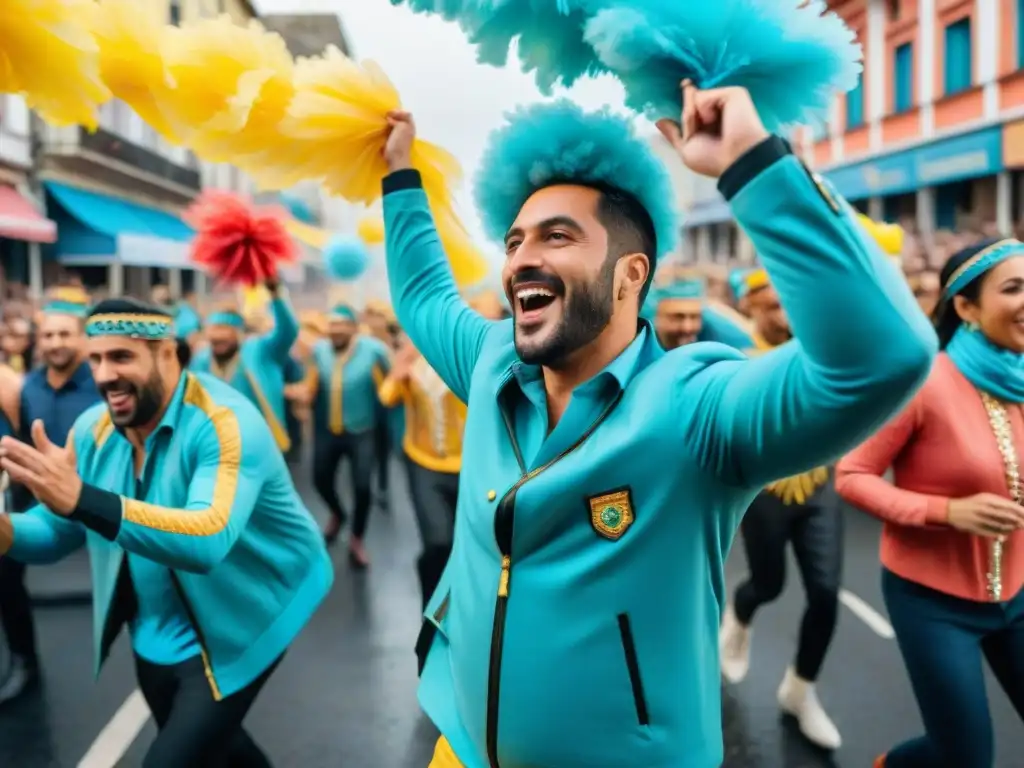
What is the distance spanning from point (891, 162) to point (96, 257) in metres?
16.1

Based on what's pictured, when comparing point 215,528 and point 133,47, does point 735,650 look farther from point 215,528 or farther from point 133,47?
point 133,47

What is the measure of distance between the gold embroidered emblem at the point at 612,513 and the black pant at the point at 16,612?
3695 millimetres

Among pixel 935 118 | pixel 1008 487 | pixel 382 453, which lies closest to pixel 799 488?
pixel 1008 487

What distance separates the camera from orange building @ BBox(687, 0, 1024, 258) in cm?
1538

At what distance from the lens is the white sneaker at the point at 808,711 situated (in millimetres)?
3711

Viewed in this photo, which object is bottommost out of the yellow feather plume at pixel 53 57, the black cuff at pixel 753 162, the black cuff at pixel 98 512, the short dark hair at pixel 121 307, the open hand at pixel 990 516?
the open hand at pixel 990 516

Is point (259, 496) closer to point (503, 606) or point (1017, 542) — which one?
point (503, 606)

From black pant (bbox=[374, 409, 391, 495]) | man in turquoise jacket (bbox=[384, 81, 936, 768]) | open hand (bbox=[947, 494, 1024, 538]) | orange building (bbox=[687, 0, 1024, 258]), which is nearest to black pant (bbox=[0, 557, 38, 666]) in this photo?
man in turquoise jacket (bbox=[384, 81, 936, 768])

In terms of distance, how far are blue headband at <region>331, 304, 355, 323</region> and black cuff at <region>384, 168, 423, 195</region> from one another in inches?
216

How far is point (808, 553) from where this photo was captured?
392 cm

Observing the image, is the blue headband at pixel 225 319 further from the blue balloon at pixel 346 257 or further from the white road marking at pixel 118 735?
the white road marking at pixel 118 735

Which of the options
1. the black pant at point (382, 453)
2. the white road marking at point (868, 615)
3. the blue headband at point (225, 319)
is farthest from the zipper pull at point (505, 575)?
the black pant at point (382, 453)

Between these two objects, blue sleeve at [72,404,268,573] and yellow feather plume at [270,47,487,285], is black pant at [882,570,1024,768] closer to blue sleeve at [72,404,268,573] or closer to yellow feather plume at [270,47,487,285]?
yellow feather plume at [270,47,487,285]

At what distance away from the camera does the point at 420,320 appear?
2.22 metres
